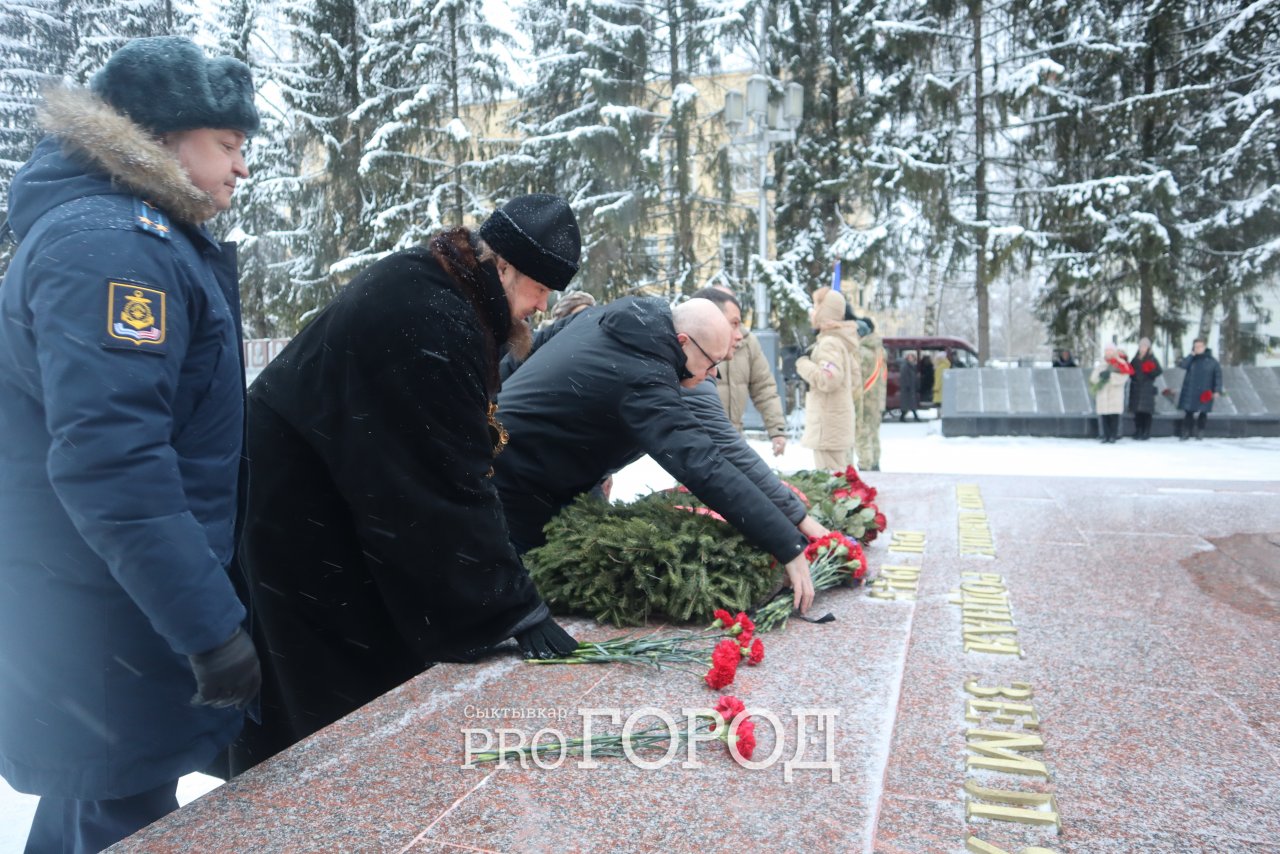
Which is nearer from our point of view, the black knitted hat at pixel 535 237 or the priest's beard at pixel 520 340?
the black knitted hat at pixel 535 237

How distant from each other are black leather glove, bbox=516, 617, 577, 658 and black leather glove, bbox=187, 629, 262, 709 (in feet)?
2.90

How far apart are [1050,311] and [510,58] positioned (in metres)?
12.0

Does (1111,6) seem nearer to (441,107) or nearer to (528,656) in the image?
(441,107)

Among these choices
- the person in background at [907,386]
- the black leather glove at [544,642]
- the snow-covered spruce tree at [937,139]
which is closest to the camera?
the black leather glove at [544,642]

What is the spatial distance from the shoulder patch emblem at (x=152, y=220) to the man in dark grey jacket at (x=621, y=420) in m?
1.47

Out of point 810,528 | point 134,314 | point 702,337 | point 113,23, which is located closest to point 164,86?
point 134,314

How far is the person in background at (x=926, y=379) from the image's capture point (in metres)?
20.8

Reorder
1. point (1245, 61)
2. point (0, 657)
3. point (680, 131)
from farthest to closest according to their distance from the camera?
point (680, 131), point (1245, 61), point (0, 657)

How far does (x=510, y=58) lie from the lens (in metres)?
19.1

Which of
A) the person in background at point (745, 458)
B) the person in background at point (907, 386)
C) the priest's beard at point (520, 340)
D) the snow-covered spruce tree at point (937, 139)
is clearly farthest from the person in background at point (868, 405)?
the person in background at point (907, 386)

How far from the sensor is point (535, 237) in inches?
86.7

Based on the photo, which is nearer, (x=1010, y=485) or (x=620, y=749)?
(x=620, y=749)

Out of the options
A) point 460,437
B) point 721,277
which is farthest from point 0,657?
point 721,277

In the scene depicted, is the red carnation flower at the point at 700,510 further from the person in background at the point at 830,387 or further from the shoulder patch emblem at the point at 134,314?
the person in background at the point at 830,387
